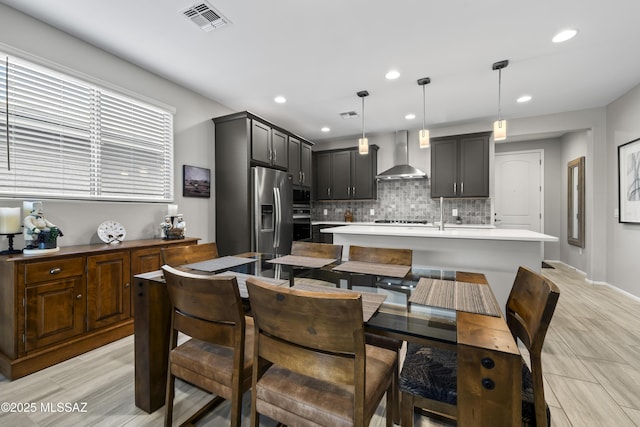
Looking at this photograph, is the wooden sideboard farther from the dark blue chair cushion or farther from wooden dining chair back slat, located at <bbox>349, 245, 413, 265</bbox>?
the dark blue chair cushion

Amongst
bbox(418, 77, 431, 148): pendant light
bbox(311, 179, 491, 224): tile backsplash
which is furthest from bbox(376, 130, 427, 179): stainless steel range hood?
bbox(418, 77, 431, 148): pendant light

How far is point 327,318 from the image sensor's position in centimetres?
85

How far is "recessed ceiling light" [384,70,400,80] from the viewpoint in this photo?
310cm

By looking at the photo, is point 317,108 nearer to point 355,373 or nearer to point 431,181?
point 431,181

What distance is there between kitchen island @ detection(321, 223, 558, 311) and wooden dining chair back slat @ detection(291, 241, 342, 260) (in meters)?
0.71

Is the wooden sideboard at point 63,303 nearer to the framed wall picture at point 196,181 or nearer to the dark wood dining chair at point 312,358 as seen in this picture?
the framed wall picture at point 196,181

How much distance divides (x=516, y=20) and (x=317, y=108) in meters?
2.60

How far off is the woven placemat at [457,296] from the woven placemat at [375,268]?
0.22 m

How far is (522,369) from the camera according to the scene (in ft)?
3.61

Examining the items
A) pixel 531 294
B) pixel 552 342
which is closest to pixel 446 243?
pixel 552 342

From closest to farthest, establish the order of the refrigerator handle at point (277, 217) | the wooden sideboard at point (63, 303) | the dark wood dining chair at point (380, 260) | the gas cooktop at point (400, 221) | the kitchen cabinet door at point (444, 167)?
the dark wood dining chair at point (380, 260), the wooden sideboard at point (63, 303), the refrigerator handle at point (277, 217), the kitchen cabinet door at point (444, 167), the gas cooktop at point (400, 221)

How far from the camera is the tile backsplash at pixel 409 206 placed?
5062 millimetres

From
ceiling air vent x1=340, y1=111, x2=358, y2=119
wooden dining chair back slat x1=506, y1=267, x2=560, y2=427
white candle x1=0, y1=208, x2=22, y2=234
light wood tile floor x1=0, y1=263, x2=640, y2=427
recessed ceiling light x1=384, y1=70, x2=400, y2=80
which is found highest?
ceiling air vent x1=340, y1=111, x2=358, y2=119

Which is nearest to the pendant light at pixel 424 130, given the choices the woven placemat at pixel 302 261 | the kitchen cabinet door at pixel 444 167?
the kitchen cabinet door at pixel 444 167
